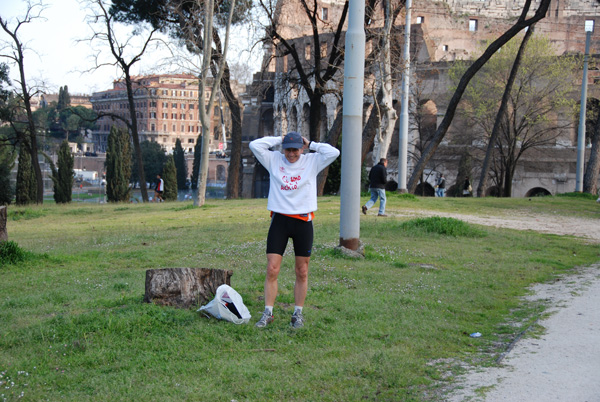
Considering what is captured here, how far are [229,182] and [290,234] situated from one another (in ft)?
90.7

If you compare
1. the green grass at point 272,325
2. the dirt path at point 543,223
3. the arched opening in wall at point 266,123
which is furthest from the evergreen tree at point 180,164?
the green grass at point 272,325

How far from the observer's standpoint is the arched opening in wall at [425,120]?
163ft

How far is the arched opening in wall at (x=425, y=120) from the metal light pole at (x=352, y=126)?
39687mm

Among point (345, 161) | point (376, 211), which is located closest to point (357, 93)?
point (345, 161)

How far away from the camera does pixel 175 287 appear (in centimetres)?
650

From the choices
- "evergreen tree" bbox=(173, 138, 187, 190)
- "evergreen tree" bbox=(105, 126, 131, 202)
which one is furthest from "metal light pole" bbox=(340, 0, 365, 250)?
"evergreen tree" bbox=(173, 138, 187, 190)

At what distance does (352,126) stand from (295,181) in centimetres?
425

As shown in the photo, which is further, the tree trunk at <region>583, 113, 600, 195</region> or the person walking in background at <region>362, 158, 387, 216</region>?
the tree trunk at <region>583, 113, 600, 195</region>

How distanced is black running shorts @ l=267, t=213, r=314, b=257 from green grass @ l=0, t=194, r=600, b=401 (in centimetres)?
75

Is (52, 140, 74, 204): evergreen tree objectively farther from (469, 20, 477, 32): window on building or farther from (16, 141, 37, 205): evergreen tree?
(469, 20, 477, 32): window on building

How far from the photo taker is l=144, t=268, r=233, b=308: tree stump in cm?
648

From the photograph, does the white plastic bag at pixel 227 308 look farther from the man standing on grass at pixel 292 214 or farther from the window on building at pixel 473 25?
the window on building at pixel 473 25

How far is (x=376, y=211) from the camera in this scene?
19.2 metres

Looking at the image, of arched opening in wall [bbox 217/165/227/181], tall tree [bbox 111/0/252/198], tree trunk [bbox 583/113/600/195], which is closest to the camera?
tall tree [bbox 111/0/252/198]
